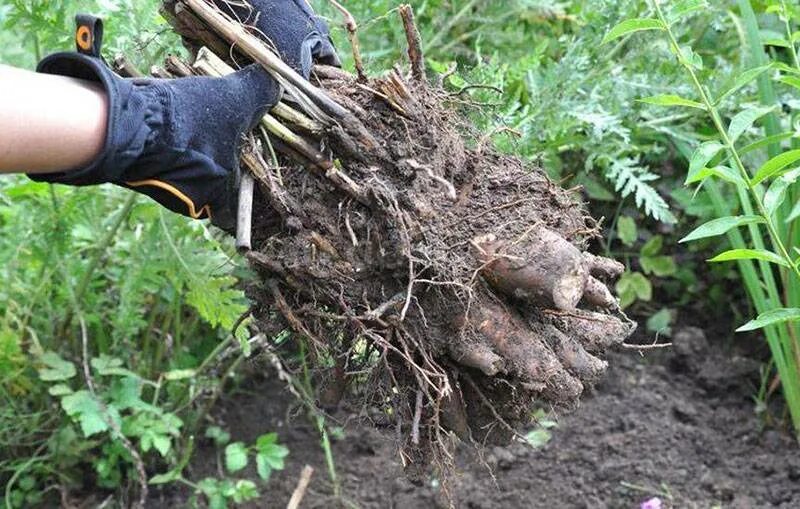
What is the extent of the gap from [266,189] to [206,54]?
0.67ft

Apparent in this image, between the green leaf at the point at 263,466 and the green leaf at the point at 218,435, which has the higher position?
the green leaf at the point at 263,466

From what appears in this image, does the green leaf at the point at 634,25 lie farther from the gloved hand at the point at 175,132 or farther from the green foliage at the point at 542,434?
the green foliage at the point at 542,434

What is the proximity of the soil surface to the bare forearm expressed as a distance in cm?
89

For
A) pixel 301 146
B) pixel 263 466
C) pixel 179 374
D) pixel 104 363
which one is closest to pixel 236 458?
pixel 263 466

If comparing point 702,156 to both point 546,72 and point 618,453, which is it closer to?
point 546,72

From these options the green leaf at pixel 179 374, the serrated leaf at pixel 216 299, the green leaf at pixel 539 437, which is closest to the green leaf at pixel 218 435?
the green leaf at pixel 179 374

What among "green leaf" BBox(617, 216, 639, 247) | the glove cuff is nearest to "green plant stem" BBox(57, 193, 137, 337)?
the glove cuff

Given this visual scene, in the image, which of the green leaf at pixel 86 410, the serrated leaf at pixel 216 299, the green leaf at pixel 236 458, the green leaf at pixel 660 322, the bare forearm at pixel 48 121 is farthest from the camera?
the green leaf at pixel 660 322

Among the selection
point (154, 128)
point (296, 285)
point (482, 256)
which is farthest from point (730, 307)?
point (154, 128)

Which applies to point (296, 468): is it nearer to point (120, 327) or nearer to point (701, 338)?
point (120, 327)

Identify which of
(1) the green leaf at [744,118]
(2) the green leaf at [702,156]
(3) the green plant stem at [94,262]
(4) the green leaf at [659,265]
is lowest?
(4) the green leaf at [659,265]

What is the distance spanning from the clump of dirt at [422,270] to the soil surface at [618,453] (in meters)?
0.51

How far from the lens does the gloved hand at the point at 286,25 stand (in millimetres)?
1349

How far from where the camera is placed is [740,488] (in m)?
1.92
